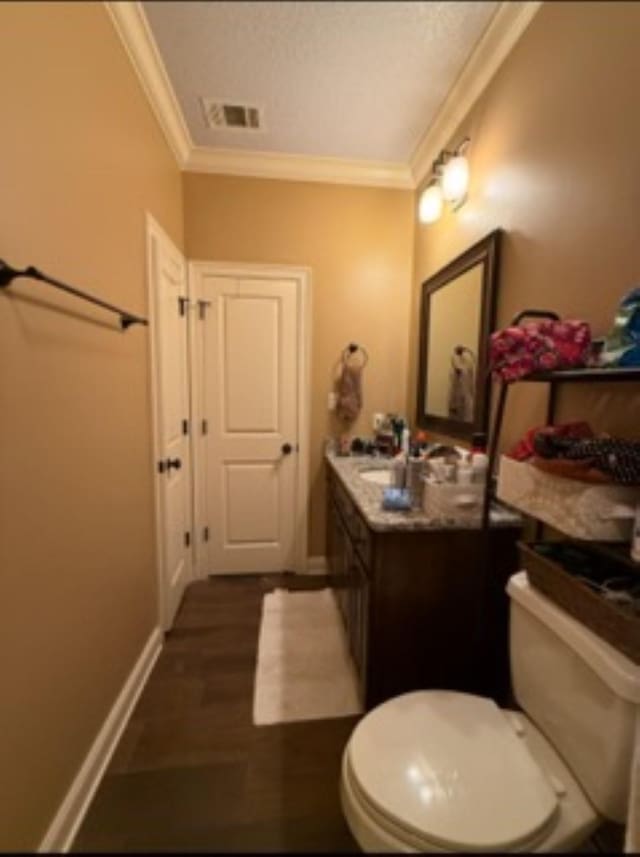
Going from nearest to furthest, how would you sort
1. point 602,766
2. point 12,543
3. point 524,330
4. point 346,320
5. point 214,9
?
point 214,9
point 602,766
point 12,543
point 524,330
point 346,320

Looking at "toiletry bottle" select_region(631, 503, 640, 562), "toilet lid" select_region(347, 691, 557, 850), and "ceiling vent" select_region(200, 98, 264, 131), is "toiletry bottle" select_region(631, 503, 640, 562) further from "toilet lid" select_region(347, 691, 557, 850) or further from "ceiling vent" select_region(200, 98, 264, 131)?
"ceiling vent" select_region(200, 98, 264, 131)

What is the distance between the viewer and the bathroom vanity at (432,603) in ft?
4.73

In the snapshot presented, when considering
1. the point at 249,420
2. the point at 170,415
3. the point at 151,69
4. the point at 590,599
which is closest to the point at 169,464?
the point at 170,415

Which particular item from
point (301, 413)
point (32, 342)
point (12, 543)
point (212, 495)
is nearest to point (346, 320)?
point (301, 413)

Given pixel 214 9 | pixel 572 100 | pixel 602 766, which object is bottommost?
pixel 602 766

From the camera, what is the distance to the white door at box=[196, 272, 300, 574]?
2.65 meters

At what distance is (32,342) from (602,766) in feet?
5.16

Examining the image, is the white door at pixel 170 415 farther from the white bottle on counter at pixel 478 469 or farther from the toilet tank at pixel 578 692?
the toilet tank at pixel 578 692

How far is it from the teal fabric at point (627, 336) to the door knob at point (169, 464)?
184 cm

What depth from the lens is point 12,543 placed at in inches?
37.2

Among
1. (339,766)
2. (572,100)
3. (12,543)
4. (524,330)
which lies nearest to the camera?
(12,543)

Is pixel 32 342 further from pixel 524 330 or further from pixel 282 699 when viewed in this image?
pixel 282 699

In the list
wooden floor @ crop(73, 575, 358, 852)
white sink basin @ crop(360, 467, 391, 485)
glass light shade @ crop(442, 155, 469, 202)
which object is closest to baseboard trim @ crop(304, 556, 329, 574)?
wooden floor @ crop(73, 575, 358, 852)

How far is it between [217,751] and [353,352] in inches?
86.0
